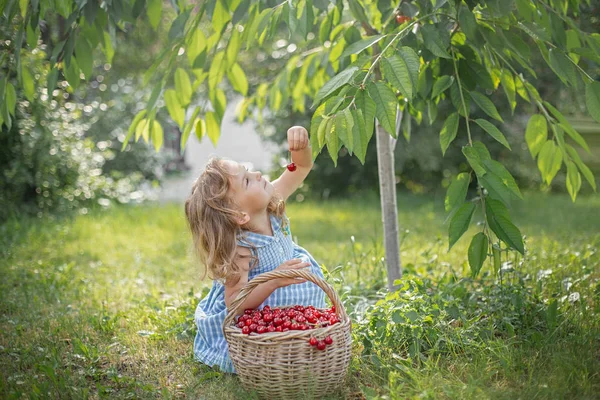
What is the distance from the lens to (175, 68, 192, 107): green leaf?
2826 millimetres

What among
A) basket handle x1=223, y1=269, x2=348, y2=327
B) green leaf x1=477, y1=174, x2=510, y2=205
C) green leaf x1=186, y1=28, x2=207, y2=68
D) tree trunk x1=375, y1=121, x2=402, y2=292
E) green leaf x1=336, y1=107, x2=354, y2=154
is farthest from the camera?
tree trunk x1=375, y1=121, x2=402, y2=292

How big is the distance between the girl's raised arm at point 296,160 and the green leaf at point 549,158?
971 millimetres

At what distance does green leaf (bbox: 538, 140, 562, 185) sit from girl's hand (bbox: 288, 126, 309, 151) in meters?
0.99

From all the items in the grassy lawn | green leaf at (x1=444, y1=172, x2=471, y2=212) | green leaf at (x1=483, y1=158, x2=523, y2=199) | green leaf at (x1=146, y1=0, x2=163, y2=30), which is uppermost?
green leaf at (x1=146, y1=0, x2=163, y2=30)

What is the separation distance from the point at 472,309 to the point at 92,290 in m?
2.29

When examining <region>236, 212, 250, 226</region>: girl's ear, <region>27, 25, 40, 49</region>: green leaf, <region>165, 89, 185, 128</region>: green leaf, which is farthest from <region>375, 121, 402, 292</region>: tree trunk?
<region>27, 25, 40, 49</region>: green leaf

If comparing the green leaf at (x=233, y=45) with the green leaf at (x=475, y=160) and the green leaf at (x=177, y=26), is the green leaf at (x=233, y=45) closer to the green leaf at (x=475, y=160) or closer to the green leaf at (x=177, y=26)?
the green leaf at (x=177, y=26)

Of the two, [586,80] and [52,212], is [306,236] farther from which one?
[586,80]

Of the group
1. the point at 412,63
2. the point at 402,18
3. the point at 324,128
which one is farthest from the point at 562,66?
the point at 324,128

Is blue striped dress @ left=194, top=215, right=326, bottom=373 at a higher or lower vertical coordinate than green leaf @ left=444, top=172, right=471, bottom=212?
lower

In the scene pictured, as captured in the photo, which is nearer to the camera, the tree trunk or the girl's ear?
the girl's ear

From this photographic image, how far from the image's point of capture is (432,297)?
304 centimetres

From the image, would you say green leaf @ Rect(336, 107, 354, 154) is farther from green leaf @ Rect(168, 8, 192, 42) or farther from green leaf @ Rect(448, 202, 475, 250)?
green leaf @ Rect(168, 8, 192, 42)

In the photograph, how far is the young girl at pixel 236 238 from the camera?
101 inches
